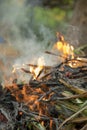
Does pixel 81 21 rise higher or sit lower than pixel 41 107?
higher

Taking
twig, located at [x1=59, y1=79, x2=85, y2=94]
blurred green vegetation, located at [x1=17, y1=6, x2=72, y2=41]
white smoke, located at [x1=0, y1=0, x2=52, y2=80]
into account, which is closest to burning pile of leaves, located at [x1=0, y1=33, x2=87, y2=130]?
twig, located at [x1=59, y1=79, x2=85, y2=94]

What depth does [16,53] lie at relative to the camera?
6.27 metres

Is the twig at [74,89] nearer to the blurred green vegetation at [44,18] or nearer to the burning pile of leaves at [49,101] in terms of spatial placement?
the burning pile of leaves at [49,101]

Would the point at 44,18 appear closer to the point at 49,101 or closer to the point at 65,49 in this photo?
the point at 65,49

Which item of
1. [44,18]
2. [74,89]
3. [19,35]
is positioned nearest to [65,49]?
[74,89]

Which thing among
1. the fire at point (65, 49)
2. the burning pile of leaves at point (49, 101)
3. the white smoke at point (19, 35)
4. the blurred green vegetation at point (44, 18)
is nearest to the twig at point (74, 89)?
the burning pile of leaves at point (49, 101)

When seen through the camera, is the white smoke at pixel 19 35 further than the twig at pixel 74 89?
Yes

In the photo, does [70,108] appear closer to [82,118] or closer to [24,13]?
[82,118]

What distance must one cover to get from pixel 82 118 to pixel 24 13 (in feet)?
25.0

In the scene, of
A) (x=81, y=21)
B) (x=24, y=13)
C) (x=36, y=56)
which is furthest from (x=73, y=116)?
(x=24, y=13)

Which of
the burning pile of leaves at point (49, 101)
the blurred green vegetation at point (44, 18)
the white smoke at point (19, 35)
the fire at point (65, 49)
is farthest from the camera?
the blurred green vegetation at point (44, 18)

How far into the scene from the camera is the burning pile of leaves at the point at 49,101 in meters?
3.78

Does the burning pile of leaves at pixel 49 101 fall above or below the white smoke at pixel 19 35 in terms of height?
below

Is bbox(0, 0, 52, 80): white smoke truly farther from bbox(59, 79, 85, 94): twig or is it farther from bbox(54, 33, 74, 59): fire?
bbox(59, 79, 85, 94): twig
